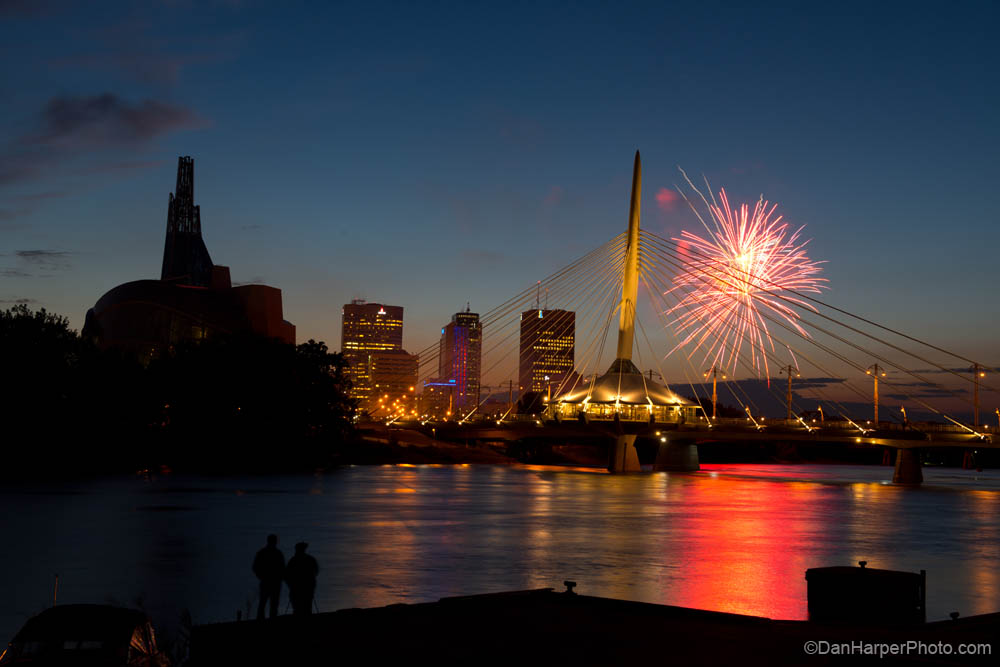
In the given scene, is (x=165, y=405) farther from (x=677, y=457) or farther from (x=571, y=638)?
(x=571, y=638)

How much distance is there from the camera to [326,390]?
116 metres

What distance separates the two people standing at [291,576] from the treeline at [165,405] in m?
73.8

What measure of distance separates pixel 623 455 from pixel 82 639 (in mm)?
123616

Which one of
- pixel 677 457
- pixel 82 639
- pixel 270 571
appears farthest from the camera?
pixel 677 457

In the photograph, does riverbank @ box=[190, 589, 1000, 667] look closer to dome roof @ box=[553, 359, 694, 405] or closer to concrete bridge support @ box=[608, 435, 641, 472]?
dome roof @ box=[553, 359, 694, 405]

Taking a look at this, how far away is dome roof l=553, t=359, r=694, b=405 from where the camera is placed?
13350 cm

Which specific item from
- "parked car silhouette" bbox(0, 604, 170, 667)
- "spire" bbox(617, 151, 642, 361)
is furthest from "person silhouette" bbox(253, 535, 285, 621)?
"spire" bbox(617, 151, 642, 361)

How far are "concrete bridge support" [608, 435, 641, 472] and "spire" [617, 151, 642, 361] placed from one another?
51.6 ft

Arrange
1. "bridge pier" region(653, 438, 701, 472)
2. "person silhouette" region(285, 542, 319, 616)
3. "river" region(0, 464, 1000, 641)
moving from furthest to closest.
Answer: "bridge pier" region(653, 438, 701, 472) → "river" region(0, 464, 1000, 641) → "person silhouette" region(285, 542, 319, 616)

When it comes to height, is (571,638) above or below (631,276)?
below

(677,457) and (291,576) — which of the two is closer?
(291,576)

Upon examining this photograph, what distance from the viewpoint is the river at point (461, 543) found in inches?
1305

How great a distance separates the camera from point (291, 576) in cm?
1880

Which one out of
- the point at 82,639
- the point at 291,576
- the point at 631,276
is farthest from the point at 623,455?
the point at 82,639
